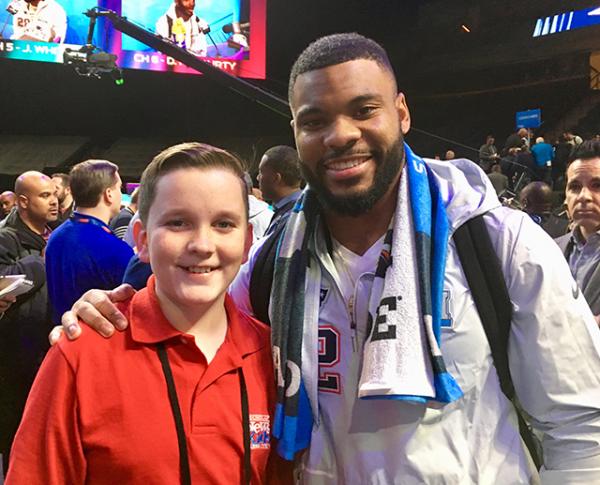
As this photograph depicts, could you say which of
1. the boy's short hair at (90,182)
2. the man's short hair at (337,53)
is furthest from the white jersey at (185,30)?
the man's short hair at (337,53)

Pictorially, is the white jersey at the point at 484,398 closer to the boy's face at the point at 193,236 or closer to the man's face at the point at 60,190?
the boy's face at the point at 193,236

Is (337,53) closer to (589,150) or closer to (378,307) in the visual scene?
(378,307)

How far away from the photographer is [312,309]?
1.49m

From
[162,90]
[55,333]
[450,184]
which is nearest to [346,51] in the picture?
[450,184]

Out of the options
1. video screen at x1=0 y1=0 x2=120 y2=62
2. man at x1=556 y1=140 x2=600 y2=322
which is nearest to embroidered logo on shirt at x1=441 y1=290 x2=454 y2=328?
man at x1=556 y1=140 x2=600 y2=322

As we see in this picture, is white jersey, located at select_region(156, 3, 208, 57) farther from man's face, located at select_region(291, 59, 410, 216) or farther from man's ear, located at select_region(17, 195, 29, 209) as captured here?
man's face, located at select_region(291, 59, 410, 216)

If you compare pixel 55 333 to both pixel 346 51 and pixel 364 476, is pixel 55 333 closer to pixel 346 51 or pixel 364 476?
pixel 364 476

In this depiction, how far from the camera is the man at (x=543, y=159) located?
35.3 ft

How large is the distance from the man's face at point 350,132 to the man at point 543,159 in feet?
33.1

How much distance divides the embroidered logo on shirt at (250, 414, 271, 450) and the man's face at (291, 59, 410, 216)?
1.75 ft

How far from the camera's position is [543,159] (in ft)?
35.6

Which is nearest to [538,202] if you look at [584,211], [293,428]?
[584,211]

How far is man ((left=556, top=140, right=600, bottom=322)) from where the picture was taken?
286 centimetres

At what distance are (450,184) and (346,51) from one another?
42cm
